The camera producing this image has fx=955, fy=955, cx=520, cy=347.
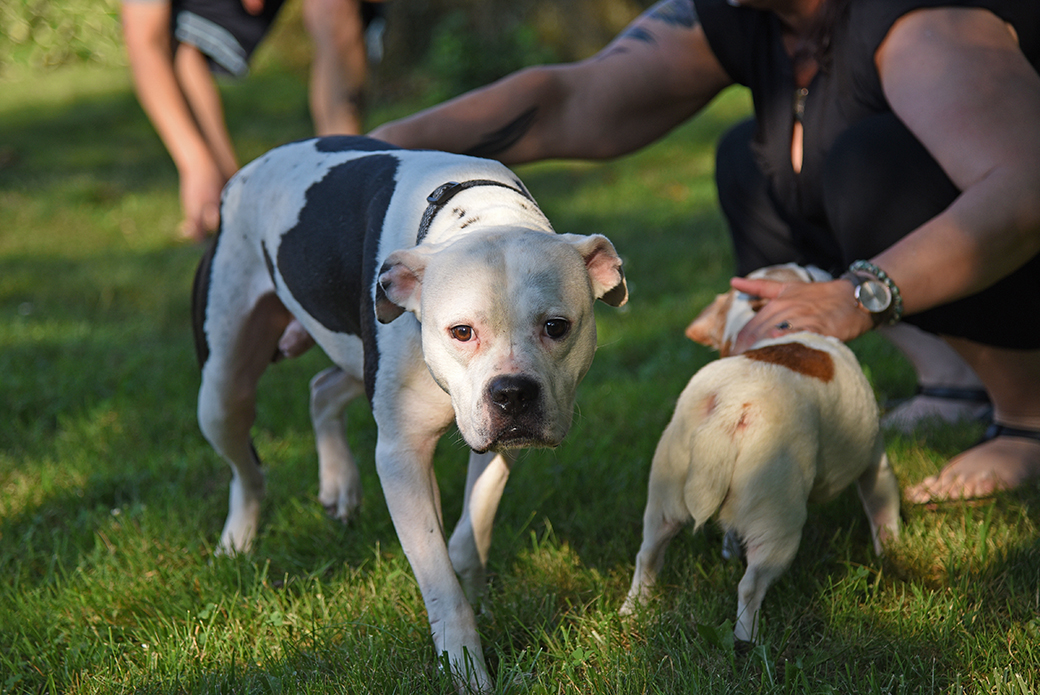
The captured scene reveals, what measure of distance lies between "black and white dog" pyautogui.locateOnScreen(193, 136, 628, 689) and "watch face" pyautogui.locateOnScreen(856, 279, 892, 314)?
0.68m

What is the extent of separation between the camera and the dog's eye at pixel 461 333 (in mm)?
2004

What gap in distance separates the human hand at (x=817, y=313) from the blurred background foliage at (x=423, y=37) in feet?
26.1

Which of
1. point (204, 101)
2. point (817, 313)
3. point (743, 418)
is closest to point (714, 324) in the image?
point (817, 313)

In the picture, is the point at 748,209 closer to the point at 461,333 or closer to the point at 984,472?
the point at 984,472

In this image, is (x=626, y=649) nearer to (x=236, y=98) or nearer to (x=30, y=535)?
(x=30, y=535)

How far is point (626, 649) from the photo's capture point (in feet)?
7.26

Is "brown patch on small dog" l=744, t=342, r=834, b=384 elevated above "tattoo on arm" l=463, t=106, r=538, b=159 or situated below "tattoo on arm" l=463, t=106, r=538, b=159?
below

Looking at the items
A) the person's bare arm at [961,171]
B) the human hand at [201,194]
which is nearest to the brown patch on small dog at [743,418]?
the person's bare arm at [961,171]

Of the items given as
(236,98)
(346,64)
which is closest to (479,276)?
(346,64)

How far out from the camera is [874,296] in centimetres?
246

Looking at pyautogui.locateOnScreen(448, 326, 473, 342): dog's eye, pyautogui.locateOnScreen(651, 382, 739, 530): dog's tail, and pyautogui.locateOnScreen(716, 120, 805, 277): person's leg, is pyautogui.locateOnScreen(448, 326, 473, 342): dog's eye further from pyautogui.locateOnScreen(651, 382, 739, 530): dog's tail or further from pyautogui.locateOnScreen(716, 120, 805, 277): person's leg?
pyautogui.locateOnScreen(716, 120, 805, 277): person's leg

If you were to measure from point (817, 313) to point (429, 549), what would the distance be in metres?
1.16

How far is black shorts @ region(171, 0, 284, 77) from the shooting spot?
584cm

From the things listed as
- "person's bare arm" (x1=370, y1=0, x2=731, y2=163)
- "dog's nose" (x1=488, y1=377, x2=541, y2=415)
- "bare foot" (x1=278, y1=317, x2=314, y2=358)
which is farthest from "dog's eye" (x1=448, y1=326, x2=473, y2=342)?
"person's bare arm" (x1=370, y1=0, x2=731, y2=163)
